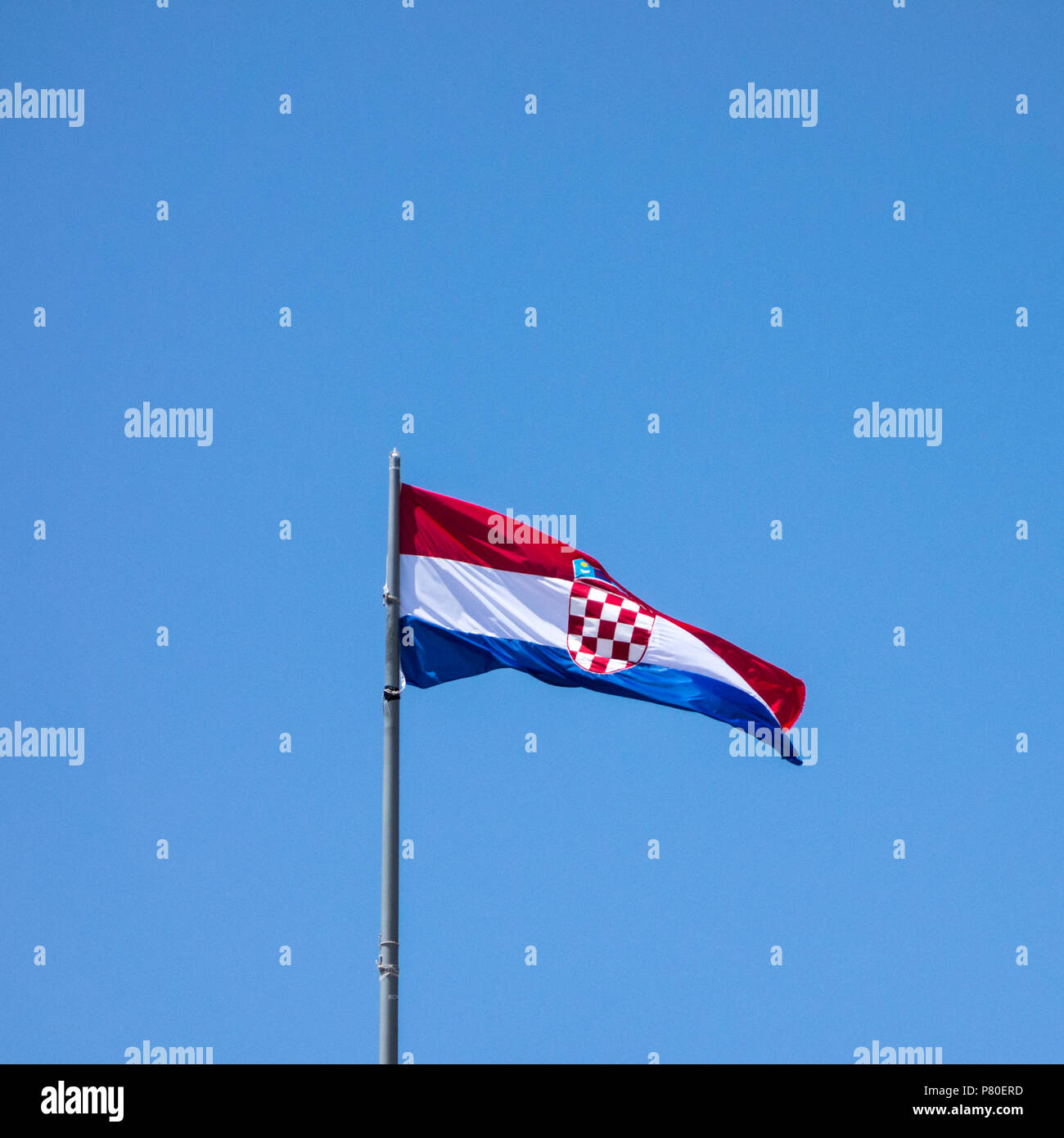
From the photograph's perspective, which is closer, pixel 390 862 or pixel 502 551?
pixel 390 862

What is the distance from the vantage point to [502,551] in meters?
25.4

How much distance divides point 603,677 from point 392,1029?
617 cm

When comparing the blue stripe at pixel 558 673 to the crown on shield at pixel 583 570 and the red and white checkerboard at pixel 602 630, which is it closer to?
the red and white checkerboard at pixel 602 630

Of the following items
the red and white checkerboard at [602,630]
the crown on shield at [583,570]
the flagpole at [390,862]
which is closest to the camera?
the flagpole at [390,862]

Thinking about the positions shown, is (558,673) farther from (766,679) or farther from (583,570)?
(766,679)

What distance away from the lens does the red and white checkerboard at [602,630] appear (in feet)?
84.1

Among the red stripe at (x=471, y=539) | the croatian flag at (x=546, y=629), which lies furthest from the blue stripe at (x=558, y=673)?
the red stripe at (x=471, y=539)

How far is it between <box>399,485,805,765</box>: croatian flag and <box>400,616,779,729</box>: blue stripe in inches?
0.5

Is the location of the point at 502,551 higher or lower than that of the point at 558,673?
higher

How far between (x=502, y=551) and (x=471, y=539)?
51 cm

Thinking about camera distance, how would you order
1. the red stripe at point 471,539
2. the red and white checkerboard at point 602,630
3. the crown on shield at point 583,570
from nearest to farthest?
1. the red stripe at point 471,539
2. the red and white checkerboard at point 602,630
3. the crown on shield at point 583,570

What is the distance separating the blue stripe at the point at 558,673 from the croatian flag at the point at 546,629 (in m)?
0.01

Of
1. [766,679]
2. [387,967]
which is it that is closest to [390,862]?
[387,967]
